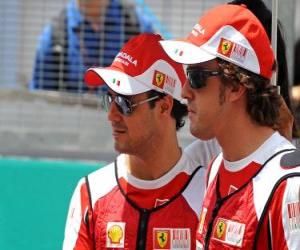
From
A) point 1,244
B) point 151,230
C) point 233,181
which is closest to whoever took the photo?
point 233,181

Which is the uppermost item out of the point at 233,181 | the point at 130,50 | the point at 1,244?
the point at 130,50

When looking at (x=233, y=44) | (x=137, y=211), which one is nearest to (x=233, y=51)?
(x=233, y=44)

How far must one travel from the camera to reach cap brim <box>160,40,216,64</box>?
117 inches

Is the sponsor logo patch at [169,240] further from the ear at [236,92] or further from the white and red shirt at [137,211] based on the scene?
the ear at [236,92]

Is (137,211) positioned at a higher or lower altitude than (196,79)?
lower

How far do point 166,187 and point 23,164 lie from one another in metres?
1.95

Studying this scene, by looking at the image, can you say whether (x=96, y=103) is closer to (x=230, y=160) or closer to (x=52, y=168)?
(x=52, y=168)

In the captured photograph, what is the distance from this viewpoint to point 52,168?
5.28 metres

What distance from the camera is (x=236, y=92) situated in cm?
294

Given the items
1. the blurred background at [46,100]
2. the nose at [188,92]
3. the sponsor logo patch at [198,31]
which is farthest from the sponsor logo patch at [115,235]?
the blurred background at [46,100]

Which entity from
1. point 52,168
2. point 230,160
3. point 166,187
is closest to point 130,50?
point 166,187

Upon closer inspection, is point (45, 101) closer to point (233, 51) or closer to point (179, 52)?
point (179, 52)

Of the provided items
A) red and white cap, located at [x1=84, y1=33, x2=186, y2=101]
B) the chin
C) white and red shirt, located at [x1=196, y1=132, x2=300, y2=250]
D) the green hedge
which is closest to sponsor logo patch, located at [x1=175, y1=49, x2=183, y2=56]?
the chin

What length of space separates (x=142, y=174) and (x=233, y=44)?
0.78 metres
